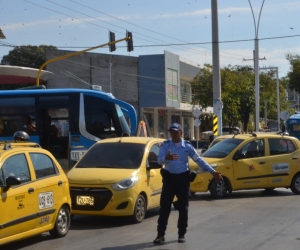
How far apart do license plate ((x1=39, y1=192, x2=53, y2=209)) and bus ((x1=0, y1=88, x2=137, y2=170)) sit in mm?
9460

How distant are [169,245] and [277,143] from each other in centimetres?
853

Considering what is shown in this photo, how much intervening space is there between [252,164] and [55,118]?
661 cm

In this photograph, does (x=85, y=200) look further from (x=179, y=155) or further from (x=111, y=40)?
(x=111, y=40)

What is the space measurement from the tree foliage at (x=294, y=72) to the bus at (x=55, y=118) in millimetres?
33064

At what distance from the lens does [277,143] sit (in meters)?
17.4

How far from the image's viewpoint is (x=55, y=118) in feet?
65.0

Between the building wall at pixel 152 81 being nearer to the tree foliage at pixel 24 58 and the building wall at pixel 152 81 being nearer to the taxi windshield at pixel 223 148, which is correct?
the tree foliage at pixel 24 58

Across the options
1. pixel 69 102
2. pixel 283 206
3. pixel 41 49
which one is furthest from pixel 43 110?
pixel 41 49

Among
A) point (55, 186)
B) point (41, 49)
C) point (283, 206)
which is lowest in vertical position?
point (283, 206)

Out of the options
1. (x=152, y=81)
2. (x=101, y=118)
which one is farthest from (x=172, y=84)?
(x=101, y=118)

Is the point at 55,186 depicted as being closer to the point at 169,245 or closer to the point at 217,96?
the point at 169,245

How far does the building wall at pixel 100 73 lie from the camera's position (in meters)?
54.5

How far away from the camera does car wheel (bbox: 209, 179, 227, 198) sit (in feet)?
53.2

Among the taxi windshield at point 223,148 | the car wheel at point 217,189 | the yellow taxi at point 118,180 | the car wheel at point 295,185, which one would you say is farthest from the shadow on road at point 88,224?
the car wheel at point 295,185
